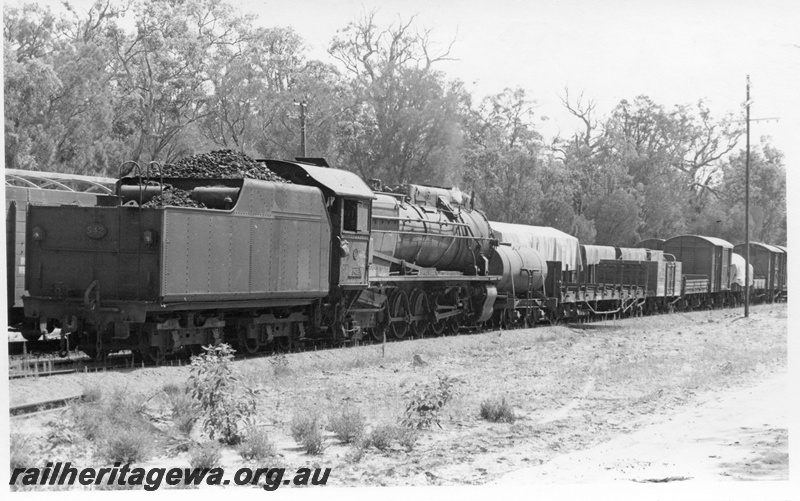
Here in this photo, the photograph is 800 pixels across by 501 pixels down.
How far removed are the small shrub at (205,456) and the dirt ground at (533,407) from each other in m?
0.20

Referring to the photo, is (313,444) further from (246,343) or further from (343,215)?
(343,215)

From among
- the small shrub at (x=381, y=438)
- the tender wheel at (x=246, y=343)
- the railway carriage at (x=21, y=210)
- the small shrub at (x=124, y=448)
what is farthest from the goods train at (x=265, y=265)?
the small shrub at (x=381, y=438)

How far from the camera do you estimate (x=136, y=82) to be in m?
40.1

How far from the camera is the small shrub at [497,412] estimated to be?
11.7m

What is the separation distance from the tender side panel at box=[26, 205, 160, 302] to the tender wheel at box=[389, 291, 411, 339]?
799 centimetres

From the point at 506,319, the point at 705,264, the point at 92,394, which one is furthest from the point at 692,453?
the point at 705,264

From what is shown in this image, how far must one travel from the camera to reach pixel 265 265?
49.3 ft

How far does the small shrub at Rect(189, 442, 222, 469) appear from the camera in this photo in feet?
28.3

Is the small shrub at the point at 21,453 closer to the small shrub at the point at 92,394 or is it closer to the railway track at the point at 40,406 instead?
the railway track at the point at 40,406

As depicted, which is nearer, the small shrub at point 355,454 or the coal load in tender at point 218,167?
the small shrub at point 355,454

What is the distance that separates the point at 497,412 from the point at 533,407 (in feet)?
4.36

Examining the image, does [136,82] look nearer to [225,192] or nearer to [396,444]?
[225,192]

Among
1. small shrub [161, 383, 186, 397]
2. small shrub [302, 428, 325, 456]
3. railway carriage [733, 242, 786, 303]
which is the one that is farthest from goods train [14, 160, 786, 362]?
railway carriage [733, 242, 786, 303]

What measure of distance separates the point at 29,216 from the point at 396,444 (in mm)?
7246
